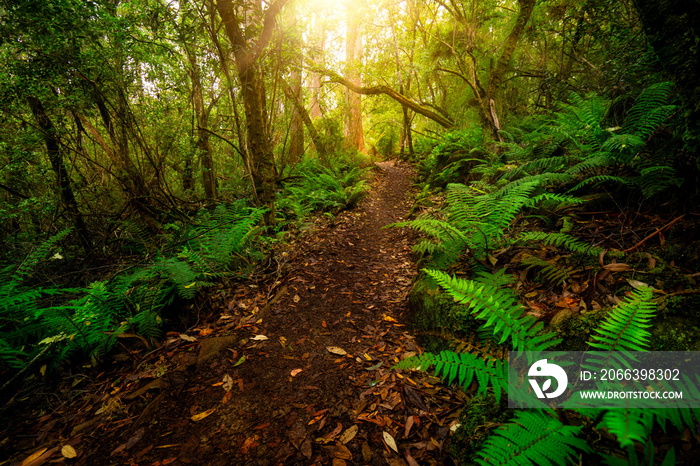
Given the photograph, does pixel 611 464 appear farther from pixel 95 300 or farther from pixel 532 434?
pixel 95 300

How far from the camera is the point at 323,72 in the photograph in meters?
8.29

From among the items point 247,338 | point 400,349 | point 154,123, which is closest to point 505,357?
point 400,349

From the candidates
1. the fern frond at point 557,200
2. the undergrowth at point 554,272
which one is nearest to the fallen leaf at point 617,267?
the undergrowth at point 554,272

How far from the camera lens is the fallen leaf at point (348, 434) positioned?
1.75 m

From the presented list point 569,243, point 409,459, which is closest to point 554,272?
point 569,243

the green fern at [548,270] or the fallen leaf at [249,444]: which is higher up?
the green fern at [548,270]

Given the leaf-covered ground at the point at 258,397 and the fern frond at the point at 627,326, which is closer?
the fern frond at the point at 627,326

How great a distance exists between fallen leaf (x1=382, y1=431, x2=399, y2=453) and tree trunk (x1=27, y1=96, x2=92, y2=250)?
609cm

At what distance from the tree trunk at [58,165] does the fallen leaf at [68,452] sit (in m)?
4.49

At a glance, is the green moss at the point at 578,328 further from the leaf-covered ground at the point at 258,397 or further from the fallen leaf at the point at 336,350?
the fallen leaf at the point at 336,350

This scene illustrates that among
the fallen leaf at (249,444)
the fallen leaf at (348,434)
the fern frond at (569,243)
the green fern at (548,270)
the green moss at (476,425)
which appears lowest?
the fallen leaf at (348,434)

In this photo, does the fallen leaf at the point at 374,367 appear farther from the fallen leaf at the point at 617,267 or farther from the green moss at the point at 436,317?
the fallen leaf at the point at 617,267

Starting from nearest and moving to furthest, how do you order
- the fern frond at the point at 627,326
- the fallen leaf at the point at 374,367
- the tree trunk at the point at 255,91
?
1. the fern frond at the point at 627,326
2. the fallen leaf at the point at 374,367
3. the tree trunk at the point at 255,91

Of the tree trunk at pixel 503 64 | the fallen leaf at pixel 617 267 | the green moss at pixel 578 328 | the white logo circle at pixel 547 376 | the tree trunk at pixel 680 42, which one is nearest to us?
the white logo circle at pixel 547 376
